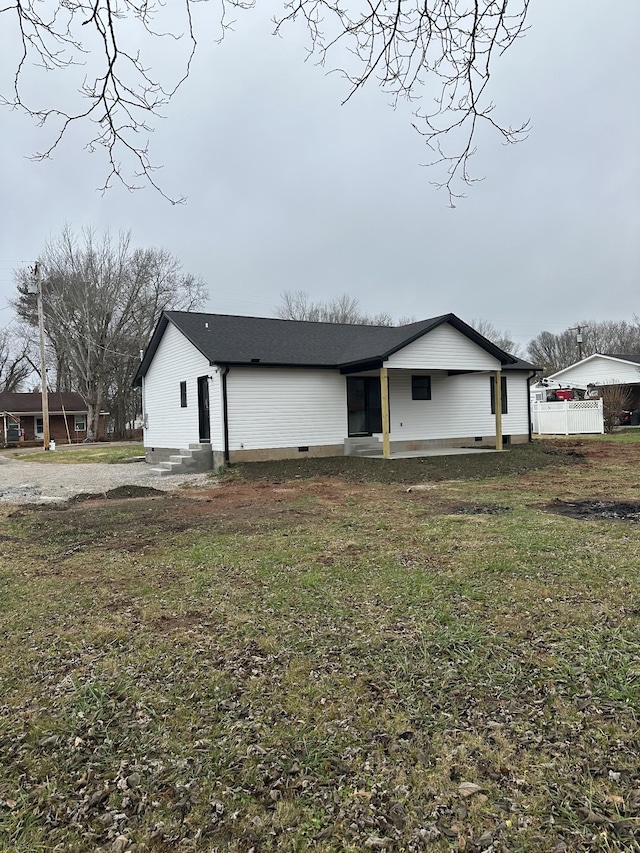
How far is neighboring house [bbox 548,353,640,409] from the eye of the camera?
29.6m

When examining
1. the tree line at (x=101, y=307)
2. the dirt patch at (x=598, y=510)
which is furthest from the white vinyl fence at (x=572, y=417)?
the dirt patch at (x=598, y=510)

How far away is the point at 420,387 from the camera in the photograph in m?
17.7

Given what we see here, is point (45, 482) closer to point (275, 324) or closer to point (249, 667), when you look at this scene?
point (275, 324)

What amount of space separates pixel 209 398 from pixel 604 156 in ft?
39.6

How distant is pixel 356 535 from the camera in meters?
6.22

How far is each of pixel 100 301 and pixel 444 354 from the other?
26.2 metres

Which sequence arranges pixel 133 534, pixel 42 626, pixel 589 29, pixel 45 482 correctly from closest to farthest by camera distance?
pixel 589 29 → pixel 42 626 → pixel 133 534 → pixel 45 482

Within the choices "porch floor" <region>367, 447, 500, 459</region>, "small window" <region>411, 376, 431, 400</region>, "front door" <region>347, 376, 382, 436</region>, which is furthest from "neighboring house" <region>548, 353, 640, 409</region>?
"front door" <region>347, 376, 382, 436</region>

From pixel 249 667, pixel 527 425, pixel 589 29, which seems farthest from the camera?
pixel 527 425

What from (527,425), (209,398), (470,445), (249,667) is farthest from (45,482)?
(527,425)

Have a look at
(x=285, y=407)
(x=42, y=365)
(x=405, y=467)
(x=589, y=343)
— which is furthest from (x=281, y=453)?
(x=589, y=343)

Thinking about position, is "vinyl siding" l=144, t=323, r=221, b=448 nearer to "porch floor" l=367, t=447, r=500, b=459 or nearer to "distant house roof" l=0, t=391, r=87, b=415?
"porch floor" l=367, t=447, r=500, b=459

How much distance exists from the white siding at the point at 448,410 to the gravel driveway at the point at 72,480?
6.90 metres

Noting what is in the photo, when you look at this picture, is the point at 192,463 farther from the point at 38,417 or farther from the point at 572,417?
the point at 38,417
